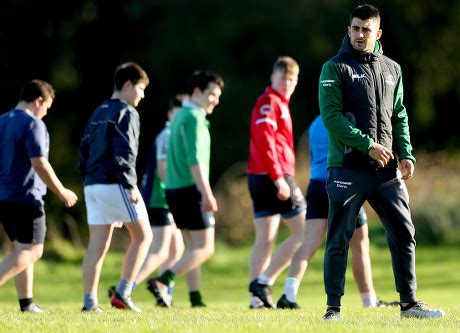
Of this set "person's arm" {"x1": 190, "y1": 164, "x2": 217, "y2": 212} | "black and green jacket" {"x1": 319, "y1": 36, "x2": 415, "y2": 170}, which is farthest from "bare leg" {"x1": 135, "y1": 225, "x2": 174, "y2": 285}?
"black and green jacket" {"x1": 319, "y1": 36, "x2": 415, "y2": 170}

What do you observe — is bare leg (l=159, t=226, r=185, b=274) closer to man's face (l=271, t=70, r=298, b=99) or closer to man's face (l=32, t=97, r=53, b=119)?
man's face (l=271, t=70, r=298, b=99)

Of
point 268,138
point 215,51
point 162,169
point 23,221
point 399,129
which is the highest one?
point 215,51

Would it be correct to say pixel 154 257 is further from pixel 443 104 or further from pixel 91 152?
pixel 443 104

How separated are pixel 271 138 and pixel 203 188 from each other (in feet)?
2.84

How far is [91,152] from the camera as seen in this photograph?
11.1 m

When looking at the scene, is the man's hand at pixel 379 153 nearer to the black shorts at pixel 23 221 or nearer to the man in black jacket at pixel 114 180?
the man in black jacket at pixel 114 180

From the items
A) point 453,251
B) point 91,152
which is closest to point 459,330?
point 91,152

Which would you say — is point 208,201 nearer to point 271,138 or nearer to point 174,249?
point 271,138

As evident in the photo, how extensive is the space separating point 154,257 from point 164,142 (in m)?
1.25

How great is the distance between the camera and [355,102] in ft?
28.9

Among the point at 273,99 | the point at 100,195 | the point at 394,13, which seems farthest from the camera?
the point at 394,13

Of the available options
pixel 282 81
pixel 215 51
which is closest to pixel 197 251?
pixel 282 81

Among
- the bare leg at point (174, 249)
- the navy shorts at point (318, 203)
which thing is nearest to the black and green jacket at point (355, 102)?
the navy shorts at point (318, 203)

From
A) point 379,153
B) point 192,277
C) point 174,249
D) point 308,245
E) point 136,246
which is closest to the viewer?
point 379,153
